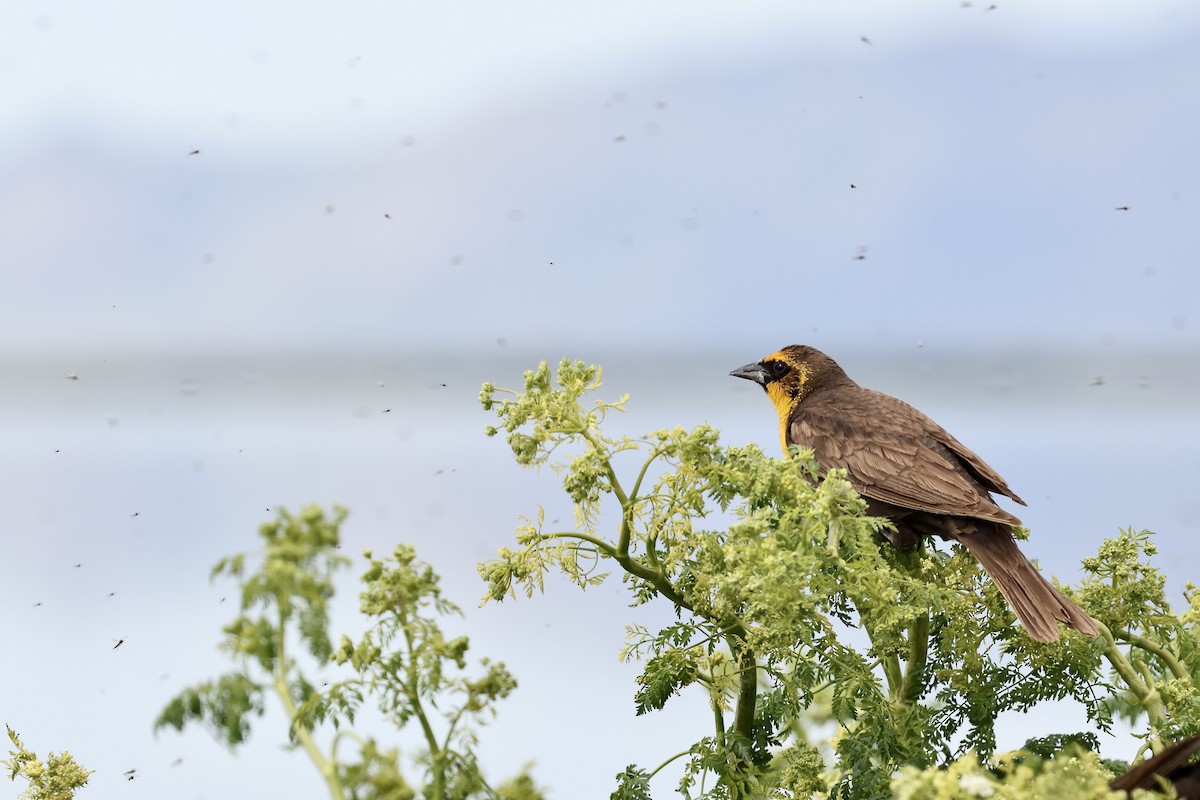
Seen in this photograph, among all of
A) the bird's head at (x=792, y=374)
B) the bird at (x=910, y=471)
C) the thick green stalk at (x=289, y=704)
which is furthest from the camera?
the bird's head at (x=792, y=374)

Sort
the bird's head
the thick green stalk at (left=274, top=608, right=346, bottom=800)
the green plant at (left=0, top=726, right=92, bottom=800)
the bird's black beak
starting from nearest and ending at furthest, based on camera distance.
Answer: the thick green stalk at (left=274, top=608, right=346, bottom=800)
the green plant at (left=0, top=726, right=92, bottom=800)
the bird's head
the bird's black beak

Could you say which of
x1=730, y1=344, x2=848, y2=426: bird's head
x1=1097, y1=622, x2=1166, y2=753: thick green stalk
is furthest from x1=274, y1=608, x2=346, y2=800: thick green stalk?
x1=730, y1=344, x2=848, y2=426: bird's head

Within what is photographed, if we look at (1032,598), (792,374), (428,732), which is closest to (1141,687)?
(1032,598)

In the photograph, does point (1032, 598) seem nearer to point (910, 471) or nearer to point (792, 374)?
point (910, 471)

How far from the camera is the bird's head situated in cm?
309

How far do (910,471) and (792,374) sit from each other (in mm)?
706

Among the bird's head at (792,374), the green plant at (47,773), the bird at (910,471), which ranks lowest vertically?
the green plant at (47,773)

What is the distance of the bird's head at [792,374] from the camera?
3.09 metres

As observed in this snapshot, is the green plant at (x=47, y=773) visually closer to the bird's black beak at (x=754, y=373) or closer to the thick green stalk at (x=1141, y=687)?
the thick green stalk at (x=1141, y=687)

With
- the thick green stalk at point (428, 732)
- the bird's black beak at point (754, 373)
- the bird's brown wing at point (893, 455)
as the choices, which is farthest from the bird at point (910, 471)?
the thick green stalk at point (428, 732)

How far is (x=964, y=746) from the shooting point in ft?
5.51

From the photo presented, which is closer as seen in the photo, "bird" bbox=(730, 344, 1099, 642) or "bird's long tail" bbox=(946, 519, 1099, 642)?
"bird's long tail" bbox=(946, 519, 1099, 642)

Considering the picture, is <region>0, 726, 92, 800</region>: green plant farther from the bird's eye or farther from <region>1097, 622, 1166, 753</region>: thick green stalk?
the bird's eye

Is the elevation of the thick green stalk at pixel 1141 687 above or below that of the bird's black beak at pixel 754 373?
below
